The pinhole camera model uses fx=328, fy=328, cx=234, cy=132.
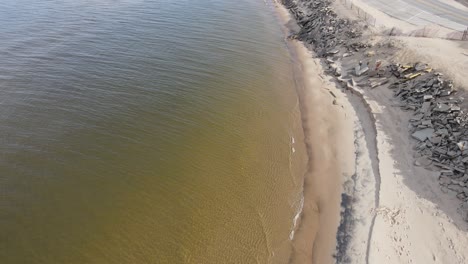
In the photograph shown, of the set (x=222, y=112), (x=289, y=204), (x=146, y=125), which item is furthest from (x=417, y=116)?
(x=146, y=125)

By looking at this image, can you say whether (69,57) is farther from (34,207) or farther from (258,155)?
(258,155)

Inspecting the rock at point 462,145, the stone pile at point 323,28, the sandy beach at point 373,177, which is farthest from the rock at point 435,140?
the stone pile at point 323,28

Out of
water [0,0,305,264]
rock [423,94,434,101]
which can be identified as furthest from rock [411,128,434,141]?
water [0,0,305,264]

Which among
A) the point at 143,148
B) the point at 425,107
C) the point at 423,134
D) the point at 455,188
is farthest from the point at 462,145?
the point at 143,148

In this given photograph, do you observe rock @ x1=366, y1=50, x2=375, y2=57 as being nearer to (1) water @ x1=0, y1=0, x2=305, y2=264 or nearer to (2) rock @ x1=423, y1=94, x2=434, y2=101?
(1) water @ x1=0, y1=0, x2=305, y2=264

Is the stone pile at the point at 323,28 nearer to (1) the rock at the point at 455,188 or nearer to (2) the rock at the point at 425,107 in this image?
(2) the rock at the point at 425,107

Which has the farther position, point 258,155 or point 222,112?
point 222,112
